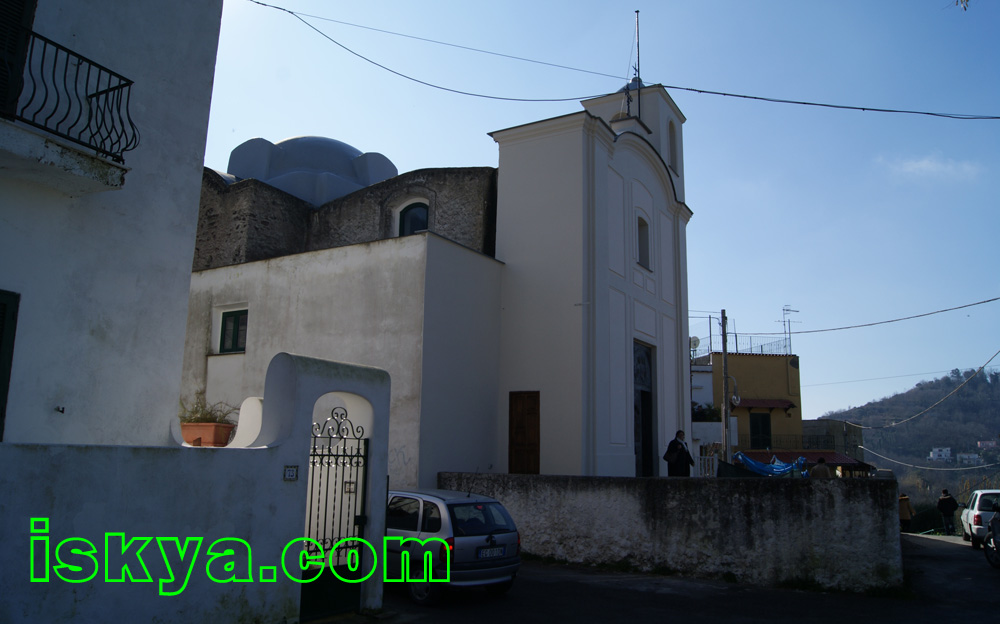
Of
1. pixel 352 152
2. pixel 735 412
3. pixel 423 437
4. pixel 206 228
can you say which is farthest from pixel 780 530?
pixel 735 412

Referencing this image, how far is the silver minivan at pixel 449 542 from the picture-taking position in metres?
8.89

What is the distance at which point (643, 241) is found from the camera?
20078 millimetres

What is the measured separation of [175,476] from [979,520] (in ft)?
62.0

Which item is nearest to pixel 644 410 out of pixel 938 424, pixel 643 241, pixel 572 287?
pixel 643 241

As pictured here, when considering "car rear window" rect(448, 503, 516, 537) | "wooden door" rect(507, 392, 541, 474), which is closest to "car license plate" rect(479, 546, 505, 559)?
"car rear window" rect(448, 503, 516, 537)

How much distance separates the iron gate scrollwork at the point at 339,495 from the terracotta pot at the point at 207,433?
4135 mm

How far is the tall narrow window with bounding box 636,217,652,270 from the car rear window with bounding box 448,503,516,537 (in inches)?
455

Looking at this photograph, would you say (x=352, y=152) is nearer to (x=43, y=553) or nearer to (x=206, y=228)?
(x=206, y=228)

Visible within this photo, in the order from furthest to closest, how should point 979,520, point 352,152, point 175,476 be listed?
point 352,152, point 979,520, point 175,476

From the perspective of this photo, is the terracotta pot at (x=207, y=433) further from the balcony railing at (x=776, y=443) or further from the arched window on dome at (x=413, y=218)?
the balcony railing at (x=776, y=443)

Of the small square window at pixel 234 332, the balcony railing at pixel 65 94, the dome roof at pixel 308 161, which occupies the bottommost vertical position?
the small square window at pixel 234 332

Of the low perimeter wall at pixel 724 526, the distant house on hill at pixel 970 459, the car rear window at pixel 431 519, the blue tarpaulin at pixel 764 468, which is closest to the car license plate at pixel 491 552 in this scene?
the car rear window at pixel 431 519

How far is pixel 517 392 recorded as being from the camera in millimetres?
15914

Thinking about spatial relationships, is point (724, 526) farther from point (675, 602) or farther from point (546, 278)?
point (546, 278)
